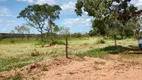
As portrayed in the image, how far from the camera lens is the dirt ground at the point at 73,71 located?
11.1 m

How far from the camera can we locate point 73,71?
1222cm

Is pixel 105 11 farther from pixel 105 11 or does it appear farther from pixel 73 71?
pixel 73 71

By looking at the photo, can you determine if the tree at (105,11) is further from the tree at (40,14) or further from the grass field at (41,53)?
the tree at (40,14)

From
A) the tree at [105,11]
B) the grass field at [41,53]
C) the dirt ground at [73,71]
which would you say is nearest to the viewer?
the dirt ground at [73,71]

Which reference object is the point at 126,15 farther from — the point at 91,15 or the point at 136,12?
the point at 91,15

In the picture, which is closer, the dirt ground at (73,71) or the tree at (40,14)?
the dirt ground at (73,71)

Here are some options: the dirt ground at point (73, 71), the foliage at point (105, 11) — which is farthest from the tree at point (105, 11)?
the dirt ground at point (73, 71)

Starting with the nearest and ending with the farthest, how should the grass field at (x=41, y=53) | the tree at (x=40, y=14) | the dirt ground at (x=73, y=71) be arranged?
the dirt ground at (x=73, y=71), the grass field at (x=41, y=53), the tree at (x=40, y=14)

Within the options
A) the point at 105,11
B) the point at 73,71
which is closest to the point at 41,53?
the point at 105,11

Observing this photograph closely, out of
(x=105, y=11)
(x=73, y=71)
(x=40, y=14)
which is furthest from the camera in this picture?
(x=40, y=14)

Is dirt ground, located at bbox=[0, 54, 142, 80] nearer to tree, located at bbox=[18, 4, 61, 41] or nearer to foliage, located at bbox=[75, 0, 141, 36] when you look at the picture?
foliage, located at bbox=[75, 0, 141, 36]

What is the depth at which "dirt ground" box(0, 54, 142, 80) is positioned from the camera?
36.5 feet

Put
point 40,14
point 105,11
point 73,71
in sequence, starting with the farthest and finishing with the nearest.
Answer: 1. point 40,14
2. point 105,11
3. point 73,71

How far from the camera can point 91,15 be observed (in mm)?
23344
